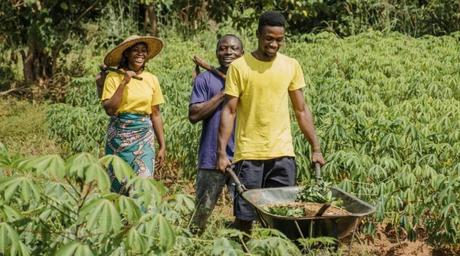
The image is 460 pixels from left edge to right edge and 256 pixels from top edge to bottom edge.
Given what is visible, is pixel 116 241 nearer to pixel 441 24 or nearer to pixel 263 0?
pixel 263 0

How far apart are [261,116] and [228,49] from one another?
50cm

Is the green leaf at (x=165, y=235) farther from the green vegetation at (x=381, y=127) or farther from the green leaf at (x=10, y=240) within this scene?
the green vegetation at (x=381, y=127)

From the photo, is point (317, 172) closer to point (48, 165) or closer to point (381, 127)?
point (381, 127)

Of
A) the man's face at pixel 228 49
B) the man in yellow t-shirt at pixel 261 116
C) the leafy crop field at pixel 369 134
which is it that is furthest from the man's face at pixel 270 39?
the leafy crop field at pixel 369 134

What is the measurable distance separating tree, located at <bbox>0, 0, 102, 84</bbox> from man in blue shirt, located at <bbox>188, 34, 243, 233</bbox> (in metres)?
5.32

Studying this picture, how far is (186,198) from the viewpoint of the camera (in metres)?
2.57

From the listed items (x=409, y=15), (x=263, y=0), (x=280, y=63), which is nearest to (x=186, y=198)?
(x=280, y=63)

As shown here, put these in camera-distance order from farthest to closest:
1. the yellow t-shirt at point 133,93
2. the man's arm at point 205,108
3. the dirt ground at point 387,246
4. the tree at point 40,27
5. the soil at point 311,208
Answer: the tree at point 40,27
the dirt ground at point 387,246
the yellow t-shirt at point 133,93
the man's arm at point 205,108
the soil at point 311,208

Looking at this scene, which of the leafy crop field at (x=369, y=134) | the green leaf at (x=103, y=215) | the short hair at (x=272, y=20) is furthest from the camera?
the leafy crop field at (x=369, y=134)

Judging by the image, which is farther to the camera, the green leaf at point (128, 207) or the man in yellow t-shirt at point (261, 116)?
the man in yellow t-shirt at point (261, 116)

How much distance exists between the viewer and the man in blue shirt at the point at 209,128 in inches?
148

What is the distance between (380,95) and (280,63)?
3246 millimetres

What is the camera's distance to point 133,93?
155 inches

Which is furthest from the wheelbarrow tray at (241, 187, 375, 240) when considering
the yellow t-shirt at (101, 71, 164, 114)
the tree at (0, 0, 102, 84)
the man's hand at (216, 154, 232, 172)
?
the tree at (0, 0, 102, 84)
